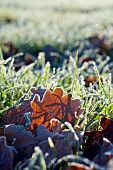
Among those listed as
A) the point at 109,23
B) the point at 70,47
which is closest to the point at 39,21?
the point at 109,23

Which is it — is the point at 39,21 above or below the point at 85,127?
above

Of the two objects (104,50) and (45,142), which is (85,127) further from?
(104,50)

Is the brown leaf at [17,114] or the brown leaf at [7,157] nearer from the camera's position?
the brown leaf at [7,157]

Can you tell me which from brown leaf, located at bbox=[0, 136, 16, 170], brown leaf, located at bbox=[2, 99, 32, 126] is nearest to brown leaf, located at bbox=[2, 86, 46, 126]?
brown leaf, located at bbox=[2, 99, 32, 126]

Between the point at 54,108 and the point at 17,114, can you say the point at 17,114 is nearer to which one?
the point at 17,114

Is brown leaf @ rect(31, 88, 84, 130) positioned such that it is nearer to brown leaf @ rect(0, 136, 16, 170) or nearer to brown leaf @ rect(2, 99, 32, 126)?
brown leaf @ rect(2, 99, 32, 126)

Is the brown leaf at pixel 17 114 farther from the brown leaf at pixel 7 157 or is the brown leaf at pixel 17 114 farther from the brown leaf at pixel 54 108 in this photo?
the brown leaf at pixel 7 157

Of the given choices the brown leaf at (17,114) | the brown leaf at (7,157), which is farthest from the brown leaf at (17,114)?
the brown leaf at (7,157)

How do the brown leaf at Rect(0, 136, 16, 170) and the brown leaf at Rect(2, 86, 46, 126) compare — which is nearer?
the brown leaf at Rect(0, 136, 16, 170)

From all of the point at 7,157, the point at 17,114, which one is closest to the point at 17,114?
the point at 17,114
